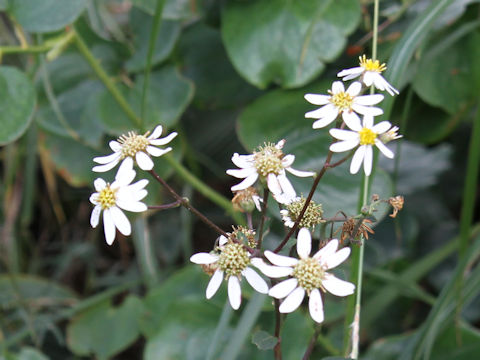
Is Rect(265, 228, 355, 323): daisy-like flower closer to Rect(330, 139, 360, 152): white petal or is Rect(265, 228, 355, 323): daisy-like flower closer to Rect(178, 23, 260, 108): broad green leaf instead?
Rect(330, 139, 360, 152): white petal

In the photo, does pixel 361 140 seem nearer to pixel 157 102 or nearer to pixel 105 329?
pixel 157 102

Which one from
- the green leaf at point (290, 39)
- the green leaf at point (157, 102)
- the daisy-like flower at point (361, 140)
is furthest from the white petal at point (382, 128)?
the green leaf at point (157, 102)

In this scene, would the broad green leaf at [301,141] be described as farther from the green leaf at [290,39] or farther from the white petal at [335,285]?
the white petal at [335,285]

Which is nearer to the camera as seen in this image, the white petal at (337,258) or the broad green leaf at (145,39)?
the white petal at (337,258)

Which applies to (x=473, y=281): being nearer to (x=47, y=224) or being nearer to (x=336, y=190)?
(x=336, y=190)

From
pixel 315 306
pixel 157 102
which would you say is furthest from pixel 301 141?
pixel 315 306

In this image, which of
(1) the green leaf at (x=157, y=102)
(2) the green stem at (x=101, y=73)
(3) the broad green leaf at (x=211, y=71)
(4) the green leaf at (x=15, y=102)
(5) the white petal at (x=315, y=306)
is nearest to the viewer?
(5) the white petal at (x=315, y=306)
